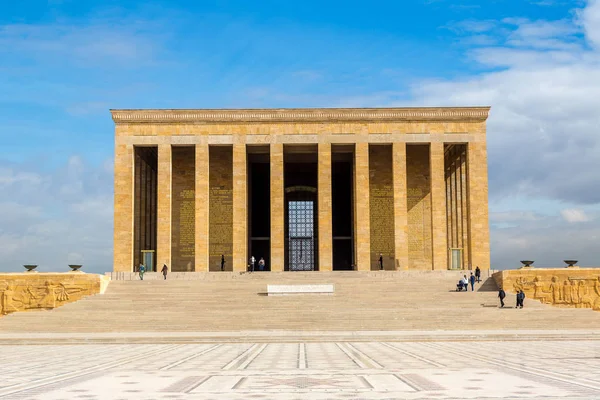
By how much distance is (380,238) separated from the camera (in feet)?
121

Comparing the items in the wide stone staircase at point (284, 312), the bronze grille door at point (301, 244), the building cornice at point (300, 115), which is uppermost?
the building cornice at point (300, 115)

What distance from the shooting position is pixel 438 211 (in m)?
34.3

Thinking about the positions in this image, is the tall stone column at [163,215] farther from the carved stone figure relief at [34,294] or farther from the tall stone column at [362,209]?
the tall stone column at [362,209]

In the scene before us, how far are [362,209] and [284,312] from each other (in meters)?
11.9

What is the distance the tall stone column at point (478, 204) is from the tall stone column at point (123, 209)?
1667 cm

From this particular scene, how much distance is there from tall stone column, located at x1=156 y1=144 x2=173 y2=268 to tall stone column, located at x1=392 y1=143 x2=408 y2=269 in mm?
11105

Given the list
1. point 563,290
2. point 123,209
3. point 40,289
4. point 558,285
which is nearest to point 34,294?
point 40,289

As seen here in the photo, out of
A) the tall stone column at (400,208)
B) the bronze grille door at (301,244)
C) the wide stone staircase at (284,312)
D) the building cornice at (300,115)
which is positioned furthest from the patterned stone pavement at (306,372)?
the bronze grille door at (301,244)

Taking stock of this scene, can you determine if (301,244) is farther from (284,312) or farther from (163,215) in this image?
(284,312)

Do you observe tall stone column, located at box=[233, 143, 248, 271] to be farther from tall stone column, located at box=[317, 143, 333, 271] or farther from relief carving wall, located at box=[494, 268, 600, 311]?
relief carving wall, located at box=[494, 268, 600, 311]

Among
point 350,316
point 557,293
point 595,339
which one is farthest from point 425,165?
point 595,339

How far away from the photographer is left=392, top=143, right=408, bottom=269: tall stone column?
3425 centimetres

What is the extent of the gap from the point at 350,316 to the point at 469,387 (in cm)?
1395

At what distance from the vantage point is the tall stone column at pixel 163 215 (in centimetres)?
3425
